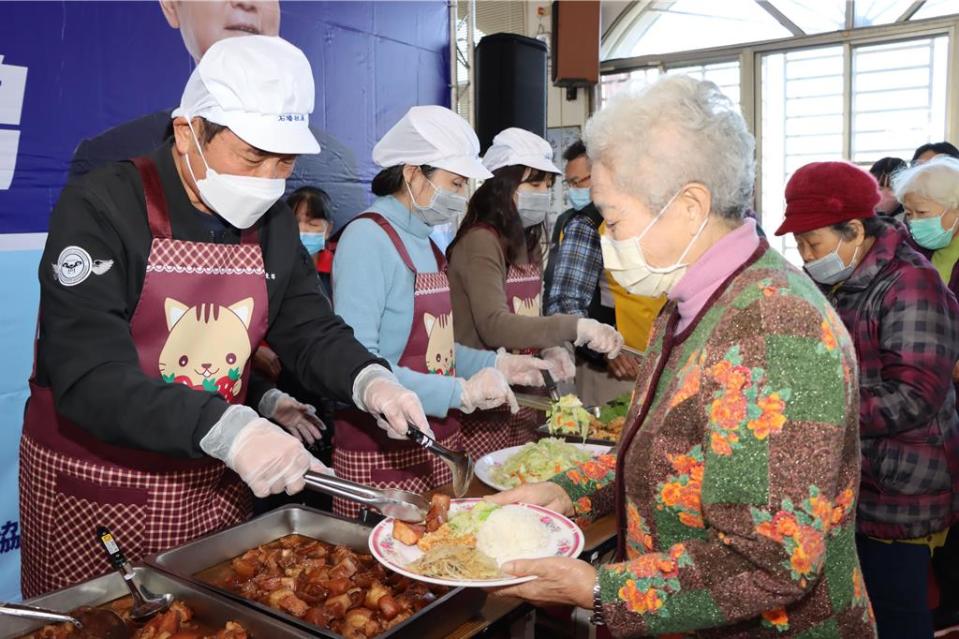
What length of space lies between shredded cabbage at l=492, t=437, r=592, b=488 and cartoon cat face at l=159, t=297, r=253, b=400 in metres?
Answer: 0.85

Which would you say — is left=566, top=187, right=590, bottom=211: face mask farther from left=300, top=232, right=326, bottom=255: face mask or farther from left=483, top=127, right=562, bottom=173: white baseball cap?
left=300, top=232, right=326, bottom=255: face mask

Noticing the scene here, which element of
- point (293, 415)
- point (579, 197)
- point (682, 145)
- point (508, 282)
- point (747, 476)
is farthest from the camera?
point (579, 197)

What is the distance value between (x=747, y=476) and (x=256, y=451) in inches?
37.0

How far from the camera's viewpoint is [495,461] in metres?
2.50

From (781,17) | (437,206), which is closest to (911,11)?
(781,17)

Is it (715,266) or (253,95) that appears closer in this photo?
(715,266)

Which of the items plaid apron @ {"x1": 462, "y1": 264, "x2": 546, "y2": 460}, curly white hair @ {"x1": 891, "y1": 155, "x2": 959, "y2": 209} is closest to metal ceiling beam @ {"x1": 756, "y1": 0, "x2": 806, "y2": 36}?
curly white hair @ {"x1": 891, "y1": 155, "x2": 959, "y2": 209}

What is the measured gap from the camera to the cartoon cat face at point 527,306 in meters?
3.41

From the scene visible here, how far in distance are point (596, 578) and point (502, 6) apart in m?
7.94

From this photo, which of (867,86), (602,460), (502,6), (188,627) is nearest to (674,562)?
(602,460)

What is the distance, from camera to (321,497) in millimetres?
3314

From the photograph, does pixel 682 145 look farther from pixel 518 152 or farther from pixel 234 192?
pixel 518 152

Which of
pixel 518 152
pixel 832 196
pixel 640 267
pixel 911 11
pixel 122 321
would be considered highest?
pixel 911 11

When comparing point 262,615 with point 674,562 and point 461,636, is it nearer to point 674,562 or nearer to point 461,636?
point 461,636
